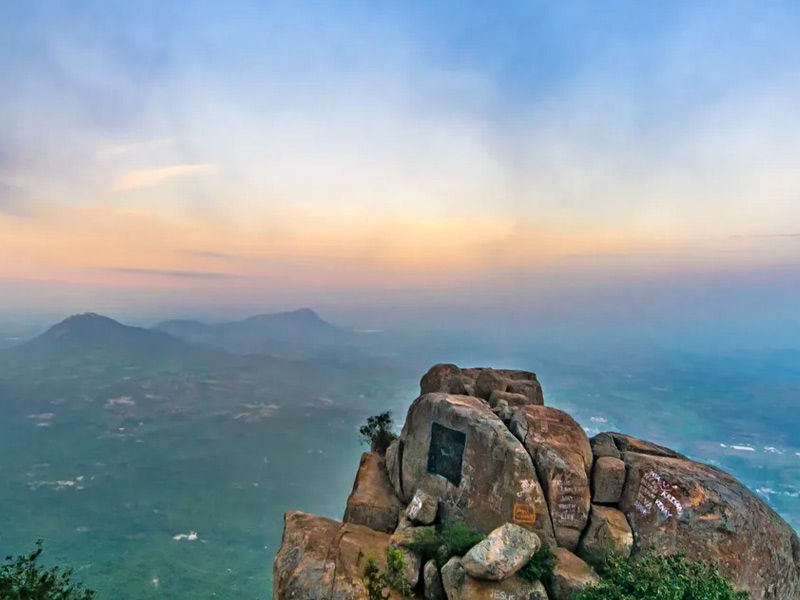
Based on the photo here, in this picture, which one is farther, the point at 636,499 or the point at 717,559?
the point at 636,499

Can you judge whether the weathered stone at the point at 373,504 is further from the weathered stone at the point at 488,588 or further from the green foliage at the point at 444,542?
the weathered stone at the point at 488,588

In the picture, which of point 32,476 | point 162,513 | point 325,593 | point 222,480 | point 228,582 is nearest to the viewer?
point 325,593

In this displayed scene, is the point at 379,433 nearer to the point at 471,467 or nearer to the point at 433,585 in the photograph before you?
the point at 471,467

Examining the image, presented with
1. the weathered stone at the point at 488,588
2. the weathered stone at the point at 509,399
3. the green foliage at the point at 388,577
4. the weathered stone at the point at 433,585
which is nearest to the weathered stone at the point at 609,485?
the weathered stone at the point at 488,588

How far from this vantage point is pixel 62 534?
324 ft

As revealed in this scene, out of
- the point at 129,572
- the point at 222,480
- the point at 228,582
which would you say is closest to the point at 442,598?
the point at 228,582

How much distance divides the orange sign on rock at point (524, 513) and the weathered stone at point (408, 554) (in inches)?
183

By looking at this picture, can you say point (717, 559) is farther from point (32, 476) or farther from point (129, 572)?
point (32, 476)

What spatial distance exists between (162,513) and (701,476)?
138172mm

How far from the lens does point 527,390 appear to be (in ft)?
88.6

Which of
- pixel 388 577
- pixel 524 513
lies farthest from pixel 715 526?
pixel 388 577

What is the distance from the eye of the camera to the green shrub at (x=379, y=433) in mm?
29016

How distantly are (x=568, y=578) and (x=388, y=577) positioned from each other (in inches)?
283

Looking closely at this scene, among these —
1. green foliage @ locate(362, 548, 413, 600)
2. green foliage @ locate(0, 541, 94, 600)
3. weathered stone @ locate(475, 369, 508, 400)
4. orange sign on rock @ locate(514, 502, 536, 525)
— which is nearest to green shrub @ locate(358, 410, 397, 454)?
weathered stone @ locate(475, 369, 508, 400)
